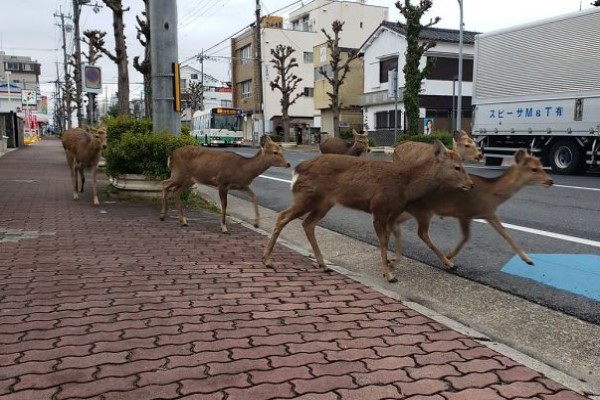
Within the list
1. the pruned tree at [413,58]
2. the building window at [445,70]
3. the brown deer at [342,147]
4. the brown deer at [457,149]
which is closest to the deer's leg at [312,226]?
the brown deer at [457,149]

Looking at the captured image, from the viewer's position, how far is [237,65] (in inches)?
2598

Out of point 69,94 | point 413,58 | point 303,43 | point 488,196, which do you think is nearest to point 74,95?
point 69,94

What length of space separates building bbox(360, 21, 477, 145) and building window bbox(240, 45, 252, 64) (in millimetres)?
23761

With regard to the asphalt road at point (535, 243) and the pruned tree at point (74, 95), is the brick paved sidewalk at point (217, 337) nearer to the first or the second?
the asphalt road at point (535, 243)

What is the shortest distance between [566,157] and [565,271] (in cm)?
1499

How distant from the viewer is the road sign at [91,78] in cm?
2006

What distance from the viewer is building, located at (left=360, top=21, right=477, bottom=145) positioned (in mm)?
36812

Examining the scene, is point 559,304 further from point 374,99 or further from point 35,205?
point 374,99

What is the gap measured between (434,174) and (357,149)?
20.0 feet

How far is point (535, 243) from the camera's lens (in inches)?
296

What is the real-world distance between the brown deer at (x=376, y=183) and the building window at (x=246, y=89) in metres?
58.3

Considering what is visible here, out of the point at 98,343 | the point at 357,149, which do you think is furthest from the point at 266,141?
the point at 98,343

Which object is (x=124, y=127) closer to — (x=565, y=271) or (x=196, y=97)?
(x=565, y=271)

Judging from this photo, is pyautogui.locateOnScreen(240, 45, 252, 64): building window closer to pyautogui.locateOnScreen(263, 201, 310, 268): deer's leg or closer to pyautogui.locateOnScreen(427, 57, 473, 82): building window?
pyautogui.locateOnScreen(427, 57, 473, 82): building window
